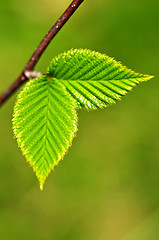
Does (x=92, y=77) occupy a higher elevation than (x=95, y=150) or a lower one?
higher

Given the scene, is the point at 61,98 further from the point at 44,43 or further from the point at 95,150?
the point at 95,150

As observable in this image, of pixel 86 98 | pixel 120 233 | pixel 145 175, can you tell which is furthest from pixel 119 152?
pixel 86 98

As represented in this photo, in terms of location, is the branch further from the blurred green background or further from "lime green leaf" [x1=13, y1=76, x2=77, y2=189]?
the blurred green background

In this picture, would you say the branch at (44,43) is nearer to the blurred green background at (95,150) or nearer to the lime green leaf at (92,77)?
the lime green leaf at (92,77)

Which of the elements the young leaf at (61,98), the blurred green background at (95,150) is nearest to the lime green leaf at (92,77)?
the young leaf at (61,98)

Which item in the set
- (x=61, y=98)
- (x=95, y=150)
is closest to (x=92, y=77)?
(x=61, y=98)

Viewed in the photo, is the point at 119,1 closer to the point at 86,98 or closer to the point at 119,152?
the point at 119,152
